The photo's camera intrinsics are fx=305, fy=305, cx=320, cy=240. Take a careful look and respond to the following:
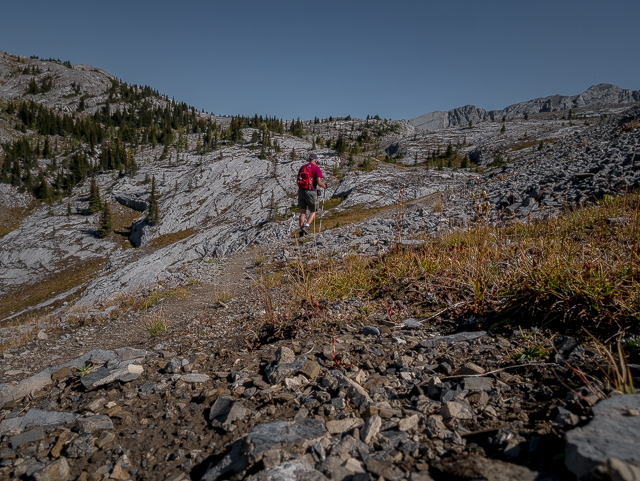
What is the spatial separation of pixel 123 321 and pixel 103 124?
158 m

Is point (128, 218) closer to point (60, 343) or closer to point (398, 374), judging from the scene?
point (60, 343)

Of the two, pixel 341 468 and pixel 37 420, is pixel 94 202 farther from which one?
pixel 341 468

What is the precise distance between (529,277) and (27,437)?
4.89 m

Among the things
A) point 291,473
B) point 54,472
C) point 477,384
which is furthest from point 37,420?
point 477,384

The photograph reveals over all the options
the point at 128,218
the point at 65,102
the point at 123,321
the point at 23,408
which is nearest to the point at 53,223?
the point at 128,218

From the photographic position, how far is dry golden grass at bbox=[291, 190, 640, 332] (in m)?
2.79

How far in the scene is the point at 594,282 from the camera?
2.86 meters

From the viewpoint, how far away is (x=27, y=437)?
8.04 ft

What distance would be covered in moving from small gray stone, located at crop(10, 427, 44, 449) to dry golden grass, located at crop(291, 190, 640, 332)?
302 cm

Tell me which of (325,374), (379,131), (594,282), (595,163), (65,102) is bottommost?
(325,374)

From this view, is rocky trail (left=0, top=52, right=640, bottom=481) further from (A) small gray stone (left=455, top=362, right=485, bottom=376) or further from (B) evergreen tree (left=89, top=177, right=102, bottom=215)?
(B) evergreen tree (left=89, top=177, right=102, bottom=215)

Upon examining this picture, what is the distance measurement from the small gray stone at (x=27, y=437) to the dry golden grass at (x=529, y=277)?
119 inches

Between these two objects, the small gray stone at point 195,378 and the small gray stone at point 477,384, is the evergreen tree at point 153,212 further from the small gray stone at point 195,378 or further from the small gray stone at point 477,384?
the small gray stone at point 477,384

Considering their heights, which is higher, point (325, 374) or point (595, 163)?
point (595, 163)
